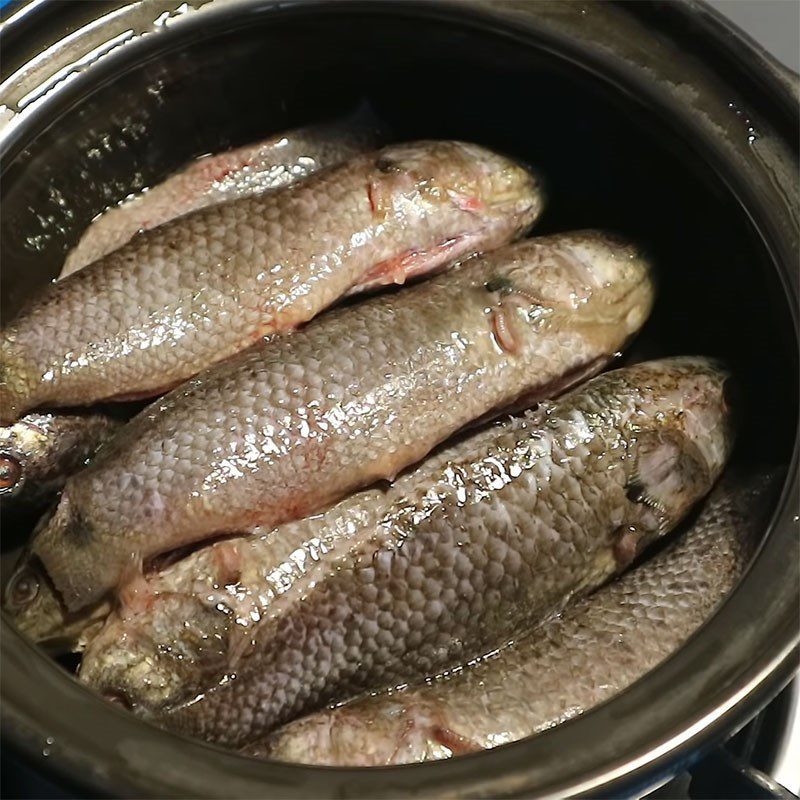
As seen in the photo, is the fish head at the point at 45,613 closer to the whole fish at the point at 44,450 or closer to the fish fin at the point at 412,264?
the whole fish at the point at 44,450

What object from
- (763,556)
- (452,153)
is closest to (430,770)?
(763,556)

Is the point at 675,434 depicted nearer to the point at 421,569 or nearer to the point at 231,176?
the point at 421,569

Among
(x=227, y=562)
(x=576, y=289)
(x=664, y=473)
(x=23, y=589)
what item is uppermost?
(x=576, y=289)

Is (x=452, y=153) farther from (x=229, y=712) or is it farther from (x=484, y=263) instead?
(x=229, y=712)

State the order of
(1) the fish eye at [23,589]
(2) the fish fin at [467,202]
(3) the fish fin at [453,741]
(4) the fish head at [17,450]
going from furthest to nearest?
1. (2) the fish fin at [467,202]
2. (4) the fish head at [17,450]
3. (1) the fish eye at [23,589]
4. (3) the fish fin at [453,741]

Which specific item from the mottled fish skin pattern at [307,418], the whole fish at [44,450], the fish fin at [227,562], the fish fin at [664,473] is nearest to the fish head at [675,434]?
the fish fin at [664,473]

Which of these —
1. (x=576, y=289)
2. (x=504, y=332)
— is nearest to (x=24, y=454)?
(x=504, y=332)

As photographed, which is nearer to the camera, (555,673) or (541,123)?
(555,673)
